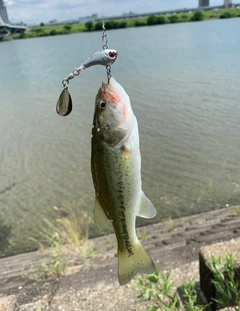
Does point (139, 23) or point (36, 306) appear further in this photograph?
point (139, 23)

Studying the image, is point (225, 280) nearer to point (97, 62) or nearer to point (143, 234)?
point (97, 62)

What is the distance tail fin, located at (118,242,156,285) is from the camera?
2.17 metres

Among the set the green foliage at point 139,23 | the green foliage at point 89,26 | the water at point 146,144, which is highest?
the green foliage at point 89,26

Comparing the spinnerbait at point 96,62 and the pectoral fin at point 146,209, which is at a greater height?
the spinnerbait at point 96,62

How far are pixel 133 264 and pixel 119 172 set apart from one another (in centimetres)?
63

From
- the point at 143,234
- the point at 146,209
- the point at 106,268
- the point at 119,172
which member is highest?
the point at 119,172

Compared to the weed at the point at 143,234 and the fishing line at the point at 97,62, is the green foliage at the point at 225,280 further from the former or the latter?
the weed at the point at 143,234

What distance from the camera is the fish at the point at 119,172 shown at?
1.91 meters

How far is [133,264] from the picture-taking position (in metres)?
2.18

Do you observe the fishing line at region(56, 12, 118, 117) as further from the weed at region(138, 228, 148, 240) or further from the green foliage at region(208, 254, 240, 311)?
the weed at region(138, 228, 148, 240)

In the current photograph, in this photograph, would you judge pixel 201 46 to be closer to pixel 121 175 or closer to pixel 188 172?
pixel 188 172


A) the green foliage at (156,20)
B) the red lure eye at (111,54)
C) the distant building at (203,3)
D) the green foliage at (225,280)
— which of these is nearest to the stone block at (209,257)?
the green foliage at (225,280)

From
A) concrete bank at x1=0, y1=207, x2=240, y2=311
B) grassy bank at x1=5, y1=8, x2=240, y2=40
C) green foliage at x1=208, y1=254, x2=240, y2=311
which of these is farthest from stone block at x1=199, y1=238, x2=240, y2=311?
grassy bank at x1=5, y1=8, x2=240, y2=40

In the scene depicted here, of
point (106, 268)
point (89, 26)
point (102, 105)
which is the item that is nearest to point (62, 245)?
point (106, 268)
